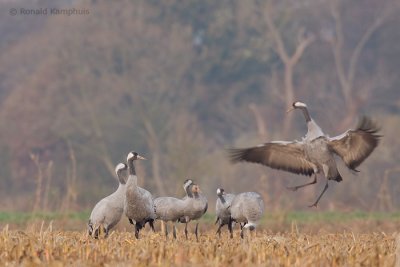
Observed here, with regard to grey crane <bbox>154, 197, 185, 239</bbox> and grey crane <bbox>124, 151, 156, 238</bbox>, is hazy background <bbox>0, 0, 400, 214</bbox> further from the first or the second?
grey crane <bbox>124, 151, 156, 238</bbox>

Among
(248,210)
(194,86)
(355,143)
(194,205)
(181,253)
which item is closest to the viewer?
(181,253)

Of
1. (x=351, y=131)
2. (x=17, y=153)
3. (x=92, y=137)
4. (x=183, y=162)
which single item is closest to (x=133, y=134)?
(x=92, y=137)

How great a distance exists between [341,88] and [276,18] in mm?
3951

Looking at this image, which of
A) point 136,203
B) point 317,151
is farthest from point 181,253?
point 317,151

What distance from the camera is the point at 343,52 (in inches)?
1884

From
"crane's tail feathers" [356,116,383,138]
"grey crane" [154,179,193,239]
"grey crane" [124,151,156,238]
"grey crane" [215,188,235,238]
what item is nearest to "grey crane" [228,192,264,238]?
"grey crane" [215,188,235,238]

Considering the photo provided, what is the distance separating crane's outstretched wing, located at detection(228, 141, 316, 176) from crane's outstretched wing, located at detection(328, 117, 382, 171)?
21.3 inches

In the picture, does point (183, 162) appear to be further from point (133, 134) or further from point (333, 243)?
point (333, 243)

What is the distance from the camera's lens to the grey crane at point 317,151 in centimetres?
1443

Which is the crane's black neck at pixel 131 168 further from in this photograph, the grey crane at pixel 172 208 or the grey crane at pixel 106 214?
the grey crane at pixel 172 208

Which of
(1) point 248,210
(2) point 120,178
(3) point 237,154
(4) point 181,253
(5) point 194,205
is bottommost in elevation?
(4) point 181,253

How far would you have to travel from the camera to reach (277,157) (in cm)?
1562

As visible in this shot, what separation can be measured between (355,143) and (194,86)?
99.0 feet

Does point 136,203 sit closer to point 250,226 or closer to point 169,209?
point 169,209
